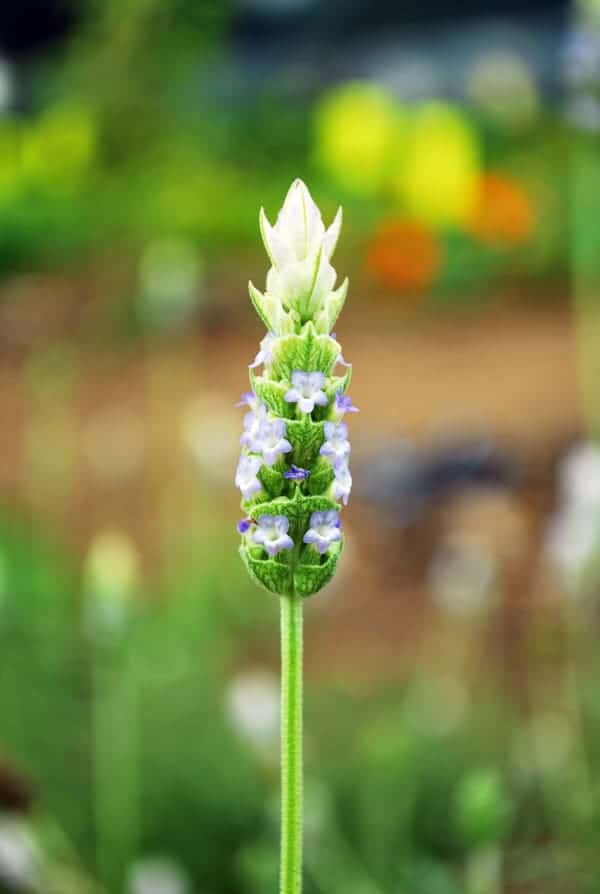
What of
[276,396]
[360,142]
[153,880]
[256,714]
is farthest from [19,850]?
[360,142]

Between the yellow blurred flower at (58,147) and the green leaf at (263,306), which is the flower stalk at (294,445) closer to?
the green leaf at (263,306)

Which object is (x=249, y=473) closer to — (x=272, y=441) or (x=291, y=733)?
(x=272, y=441)

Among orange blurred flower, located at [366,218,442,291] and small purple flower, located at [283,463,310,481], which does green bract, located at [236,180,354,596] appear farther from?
orange blurred flower, located at [366,218,442,291]

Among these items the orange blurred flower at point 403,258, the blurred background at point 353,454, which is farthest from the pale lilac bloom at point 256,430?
the orange blurred flower at point 403,258

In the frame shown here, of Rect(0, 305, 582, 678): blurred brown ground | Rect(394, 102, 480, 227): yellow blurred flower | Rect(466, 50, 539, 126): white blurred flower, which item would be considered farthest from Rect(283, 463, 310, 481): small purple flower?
Rect(466, 50, 539, 126): white blurred flower

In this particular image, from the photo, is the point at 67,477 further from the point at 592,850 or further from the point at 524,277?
the point at 524,277

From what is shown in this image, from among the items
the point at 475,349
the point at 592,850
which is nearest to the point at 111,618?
the point at 592,850
